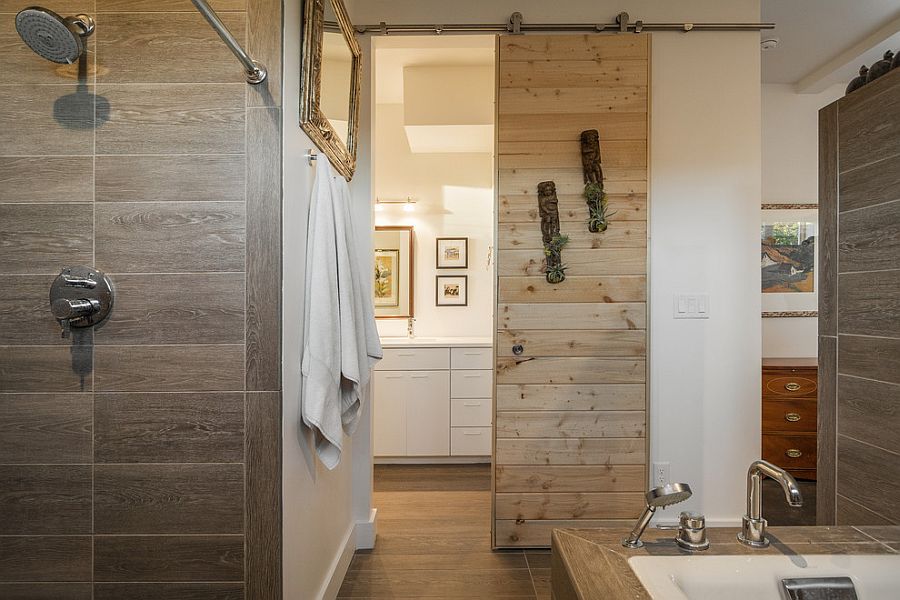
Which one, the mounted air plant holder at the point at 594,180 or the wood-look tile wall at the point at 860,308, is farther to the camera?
the mounted air plant holder at the point at 594,180

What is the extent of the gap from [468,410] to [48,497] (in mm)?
2647

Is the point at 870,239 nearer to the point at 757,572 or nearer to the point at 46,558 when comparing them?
the point at 757,572

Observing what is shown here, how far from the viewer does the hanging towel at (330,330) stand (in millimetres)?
1667

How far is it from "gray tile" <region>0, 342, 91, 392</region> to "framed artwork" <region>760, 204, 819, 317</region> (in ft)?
13.5

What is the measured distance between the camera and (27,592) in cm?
156

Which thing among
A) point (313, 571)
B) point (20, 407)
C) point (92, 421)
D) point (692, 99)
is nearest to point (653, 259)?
point (692, 99)

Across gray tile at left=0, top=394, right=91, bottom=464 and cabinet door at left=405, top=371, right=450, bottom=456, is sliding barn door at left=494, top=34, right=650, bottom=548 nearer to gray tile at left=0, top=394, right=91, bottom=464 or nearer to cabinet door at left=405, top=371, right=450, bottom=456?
cabinet door at left=405, top=371, right=450, bottom=456

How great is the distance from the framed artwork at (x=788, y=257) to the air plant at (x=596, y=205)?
6.64 feet

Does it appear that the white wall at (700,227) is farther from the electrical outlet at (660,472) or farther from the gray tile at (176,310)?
the gray tile at (176,310)

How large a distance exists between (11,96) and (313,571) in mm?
1792

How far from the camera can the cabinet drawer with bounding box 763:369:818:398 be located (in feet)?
11.1

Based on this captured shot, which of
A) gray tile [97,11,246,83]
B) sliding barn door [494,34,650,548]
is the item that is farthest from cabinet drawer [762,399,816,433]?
gray tile [97,11,246,83]

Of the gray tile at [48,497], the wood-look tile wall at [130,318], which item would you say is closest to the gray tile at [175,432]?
the wood-look tile wall at [130,318]

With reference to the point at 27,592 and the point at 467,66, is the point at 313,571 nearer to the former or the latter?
the point at 27,592
